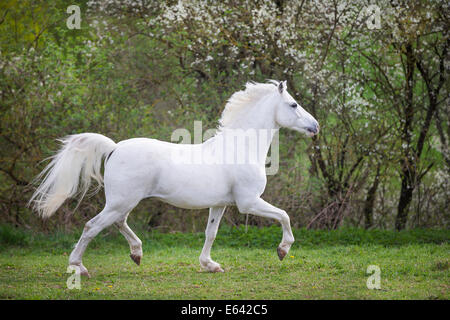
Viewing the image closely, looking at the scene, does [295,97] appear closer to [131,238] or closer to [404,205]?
A: [404,205]

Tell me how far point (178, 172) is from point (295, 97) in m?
5.30

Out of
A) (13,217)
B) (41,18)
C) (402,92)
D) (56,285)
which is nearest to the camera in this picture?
(56,285)

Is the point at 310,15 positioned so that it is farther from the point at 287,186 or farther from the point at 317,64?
the point at 287,186

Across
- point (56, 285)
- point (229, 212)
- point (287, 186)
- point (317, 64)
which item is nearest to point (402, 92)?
point (317, 64)

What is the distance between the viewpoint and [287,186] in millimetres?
10750

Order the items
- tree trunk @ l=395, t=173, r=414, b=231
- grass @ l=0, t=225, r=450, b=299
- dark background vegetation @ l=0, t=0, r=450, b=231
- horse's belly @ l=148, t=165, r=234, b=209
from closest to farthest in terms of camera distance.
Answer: grass @ l=0, t=225, r=450, b=299, horse's belly @ l=148, t=165, r=234, b=209, dark background vegetation @ l=0, t=0, r=450, b=231, tree trunk @ l=395, t=173, r=414, b=231

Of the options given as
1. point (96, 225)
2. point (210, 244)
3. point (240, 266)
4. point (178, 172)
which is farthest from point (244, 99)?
point (96, 225)

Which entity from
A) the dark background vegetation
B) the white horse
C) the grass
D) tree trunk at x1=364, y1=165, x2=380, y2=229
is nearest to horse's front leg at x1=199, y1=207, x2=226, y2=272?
the white horse

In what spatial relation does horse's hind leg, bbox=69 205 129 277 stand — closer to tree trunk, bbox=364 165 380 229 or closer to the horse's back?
the horse's back

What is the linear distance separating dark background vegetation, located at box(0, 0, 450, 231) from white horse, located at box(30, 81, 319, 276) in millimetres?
3724

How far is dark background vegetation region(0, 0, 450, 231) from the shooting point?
10.4 m

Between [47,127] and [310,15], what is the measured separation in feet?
18.6

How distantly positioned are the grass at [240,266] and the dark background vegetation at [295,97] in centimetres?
110

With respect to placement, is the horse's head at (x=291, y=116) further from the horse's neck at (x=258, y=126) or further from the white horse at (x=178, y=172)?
the horse's neck at (x=258, y=126)
